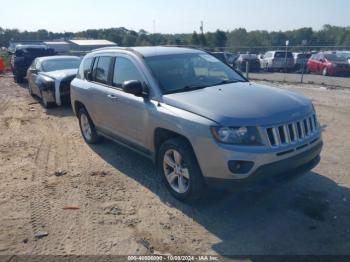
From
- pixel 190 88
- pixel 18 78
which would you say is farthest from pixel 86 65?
pixel 18 78

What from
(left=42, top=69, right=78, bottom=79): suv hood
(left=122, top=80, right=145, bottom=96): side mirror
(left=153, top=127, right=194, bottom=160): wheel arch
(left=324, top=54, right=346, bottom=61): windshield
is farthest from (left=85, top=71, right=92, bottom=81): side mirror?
(left=324, top=54, right=346, bottom=61): windshield

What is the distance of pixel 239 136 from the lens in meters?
3.75

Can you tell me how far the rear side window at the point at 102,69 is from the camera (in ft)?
19.2

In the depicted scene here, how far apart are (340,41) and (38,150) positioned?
73.3 m

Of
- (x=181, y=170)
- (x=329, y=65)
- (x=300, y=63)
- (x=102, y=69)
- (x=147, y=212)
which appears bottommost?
(x=147, y=212)

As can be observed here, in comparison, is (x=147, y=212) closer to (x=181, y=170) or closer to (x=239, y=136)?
(x=181, y=170)

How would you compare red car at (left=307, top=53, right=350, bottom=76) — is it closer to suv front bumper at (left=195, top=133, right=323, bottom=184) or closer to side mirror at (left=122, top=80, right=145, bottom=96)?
suv front bumper at (left=195, top=133, right=323, bottom=184)

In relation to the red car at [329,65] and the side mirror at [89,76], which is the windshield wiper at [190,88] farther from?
the red car at [329,65]

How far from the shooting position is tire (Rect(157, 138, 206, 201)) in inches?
161

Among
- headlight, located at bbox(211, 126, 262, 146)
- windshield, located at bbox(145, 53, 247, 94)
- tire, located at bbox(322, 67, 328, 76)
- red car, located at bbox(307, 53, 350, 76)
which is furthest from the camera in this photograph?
tire, located at bbox(322, 67, 328, 76)

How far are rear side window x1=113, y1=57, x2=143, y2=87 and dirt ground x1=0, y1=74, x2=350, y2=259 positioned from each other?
1432mm

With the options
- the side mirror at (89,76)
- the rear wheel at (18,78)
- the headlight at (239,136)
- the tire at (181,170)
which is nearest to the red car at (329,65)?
the rear wheel at (18,78)

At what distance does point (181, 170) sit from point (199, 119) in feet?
2.56

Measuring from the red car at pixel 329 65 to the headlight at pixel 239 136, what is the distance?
68.7 feet
